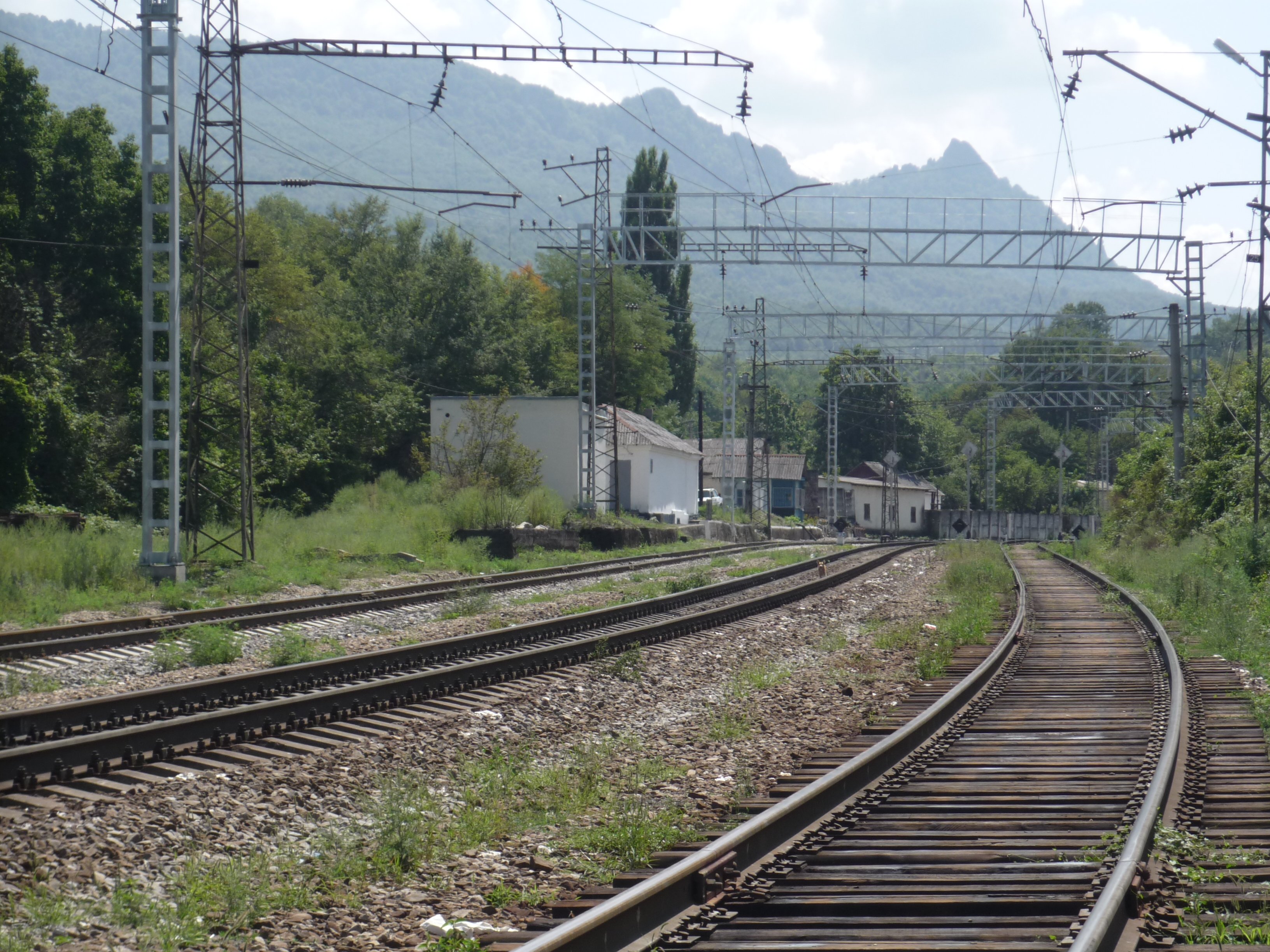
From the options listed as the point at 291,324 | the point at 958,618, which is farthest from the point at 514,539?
the point at 291,324

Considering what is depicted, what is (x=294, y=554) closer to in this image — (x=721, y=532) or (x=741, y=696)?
(x=741, y=696)

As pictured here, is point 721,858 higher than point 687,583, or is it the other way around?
point 721,858

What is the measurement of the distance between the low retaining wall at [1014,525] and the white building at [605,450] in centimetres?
1690

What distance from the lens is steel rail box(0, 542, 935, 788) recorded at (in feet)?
24.7

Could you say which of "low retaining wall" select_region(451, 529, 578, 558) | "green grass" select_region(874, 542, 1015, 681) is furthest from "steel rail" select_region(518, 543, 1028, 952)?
"low retaining wall" select_region(451, 529, 578, 558)

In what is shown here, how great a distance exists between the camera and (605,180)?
38438mm

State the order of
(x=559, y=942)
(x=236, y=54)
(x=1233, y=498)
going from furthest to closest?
(x=1233, y=498), (x=236, y=54), (x=559, y=942)

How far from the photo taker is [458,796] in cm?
768

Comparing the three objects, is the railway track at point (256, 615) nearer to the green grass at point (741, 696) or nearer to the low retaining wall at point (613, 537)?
the green grass at point (741, 696)

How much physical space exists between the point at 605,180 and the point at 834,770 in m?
32.9

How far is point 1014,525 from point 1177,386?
4412 centimetres

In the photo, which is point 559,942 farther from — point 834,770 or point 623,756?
point 623,756

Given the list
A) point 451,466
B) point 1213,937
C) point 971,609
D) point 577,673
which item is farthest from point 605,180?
point 1213,937

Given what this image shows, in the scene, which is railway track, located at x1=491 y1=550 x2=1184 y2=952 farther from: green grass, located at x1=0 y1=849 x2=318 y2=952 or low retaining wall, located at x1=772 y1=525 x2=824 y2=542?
low retaining wall, located at x1=772 y1=525 x2=824 y2=542
